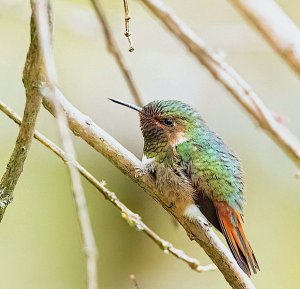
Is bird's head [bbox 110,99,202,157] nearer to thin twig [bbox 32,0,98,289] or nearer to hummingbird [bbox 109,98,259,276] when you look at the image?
hummingbird [bbox 109,98,259,276]

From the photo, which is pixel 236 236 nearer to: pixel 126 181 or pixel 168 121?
pixel 168 121

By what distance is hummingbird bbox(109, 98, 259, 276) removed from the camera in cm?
268

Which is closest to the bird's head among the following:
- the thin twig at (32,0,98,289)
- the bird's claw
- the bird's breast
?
the bird's breast

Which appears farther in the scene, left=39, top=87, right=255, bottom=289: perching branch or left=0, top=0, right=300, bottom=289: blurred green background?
left=0, top=0, right=300, bottom=289: blurred green background

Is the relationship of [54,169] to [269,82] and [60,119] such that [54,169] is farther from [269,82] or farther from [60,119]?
[60,119]

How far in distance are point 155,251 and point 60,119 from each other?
4.89m

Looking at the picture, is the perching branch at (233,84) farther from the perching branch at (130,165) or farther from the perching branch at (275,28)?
the perching branch at (130,165)

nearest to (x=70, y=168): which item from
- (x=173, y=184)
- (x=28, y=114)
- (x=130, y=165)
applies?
(x=28, y=114)

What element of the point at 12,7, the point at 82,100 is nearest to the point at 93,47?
the point at 82,100

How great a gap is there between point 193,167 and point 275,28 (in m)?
1.93

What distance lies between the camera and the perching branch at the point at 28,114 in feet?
4.54

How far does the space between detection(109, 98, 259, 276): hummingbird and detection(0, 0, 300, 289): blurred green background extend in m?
2.36

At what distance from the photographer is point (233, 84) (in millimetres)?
1181

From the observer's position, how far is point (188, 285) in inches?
212
